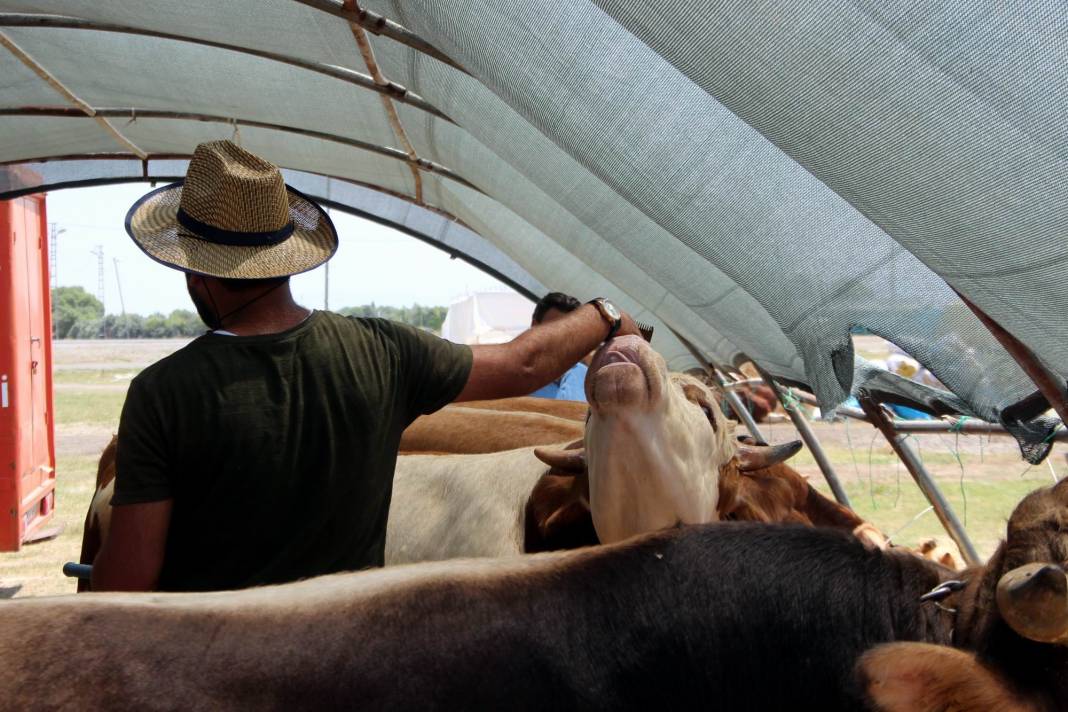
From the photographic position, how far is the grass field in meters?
8.92

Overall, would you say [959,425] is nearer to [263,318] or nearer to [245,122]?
[263,318]

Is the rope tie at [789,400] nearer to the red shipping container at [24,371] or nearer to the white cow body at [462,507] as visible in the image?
the white cow body at [462,507]

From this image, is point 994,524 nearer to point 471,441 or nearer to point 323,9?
point 471,441

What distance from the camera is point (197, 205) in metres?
2.31

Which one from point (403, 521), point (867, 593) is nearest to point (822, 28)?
point (867, 593)

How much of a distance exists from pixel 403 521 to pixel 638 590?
8.77 ft

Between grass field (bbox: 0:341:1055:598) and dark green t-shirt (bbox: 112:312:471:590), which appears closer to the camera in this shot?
dark green t-shirt (bbox: 112:312:471:590)

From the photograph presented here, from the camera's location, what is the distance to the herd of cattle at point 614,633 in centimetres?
142

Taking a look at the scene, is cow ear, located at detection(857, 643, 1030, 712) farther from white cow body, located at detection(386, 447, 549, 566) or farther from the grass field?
the grass field

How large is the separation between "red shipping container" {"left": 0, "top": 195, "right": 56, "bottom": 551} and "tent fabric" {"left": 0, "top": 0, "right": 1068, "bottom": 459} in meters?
3.30

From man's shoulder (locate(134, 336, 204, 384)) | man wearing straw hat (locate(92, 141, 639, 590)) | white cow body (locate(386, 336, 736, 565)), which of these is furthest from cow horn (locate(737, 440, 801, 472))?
man's shoulder (locate(134, 336, 204, 384))

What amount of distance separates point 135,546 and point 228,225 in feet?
2.50

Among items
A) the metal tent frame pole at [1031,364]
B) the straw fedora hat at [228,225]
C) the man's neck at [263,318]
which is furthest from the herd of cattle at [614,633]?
the straw fedora hat at [228,225]

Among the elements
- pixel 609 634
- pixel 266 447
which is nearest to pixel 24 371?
pixel 266 447
